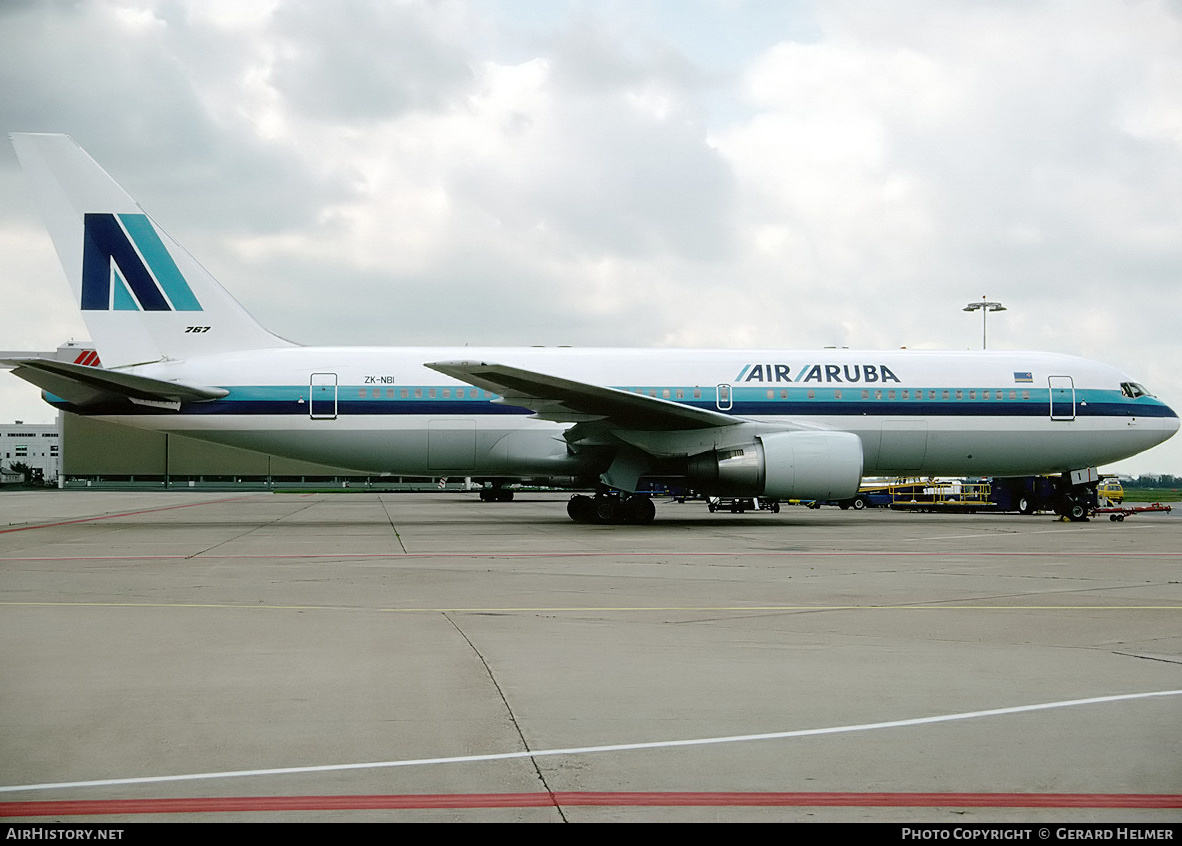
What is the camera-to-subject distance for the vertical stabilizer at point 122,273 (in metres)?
20.1

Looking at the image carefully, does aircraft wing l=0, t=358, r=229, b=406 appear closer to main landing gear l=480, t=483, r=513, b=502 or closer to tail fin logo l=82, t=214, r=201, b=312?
tail fin logo l=82, t=214, r=201, b=312

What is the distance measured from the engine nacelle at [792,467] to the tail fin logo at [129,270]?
12060 mm

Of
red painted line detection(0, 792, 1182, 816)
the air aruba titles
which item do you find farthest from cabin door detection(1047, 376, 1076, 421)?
red painted line detection(0, 792, 1182, 816)

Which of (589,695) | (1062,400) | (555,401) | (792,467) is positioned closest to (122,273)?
(555,401)

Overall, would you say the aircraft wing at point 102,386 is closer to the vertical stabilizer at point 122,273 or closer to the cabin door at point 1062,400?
the vertical stabilizer at point 122,273

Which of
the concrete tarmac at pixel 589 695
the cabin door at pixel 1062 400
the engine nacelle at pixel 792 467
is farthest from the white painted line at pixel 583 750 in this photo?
the cabin door at pixel 1062 400

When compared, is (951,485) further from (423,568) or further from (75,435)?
(75,435)

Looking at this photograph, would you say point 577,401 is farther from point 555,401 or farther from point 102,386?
point 102,386

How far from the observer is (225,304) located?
21.5 metres

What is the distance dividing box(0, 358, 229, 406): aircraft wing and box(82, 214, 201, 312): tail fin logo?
6.14ft

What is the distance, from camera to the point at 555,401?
19094 millimetres

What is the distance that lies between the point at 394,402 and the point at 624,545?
24.5ft

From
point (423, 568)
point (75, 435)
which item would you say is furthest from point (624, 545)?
point (75, 435)

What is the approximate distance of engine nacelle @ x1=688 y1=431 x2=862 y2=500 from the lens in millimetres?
18969
